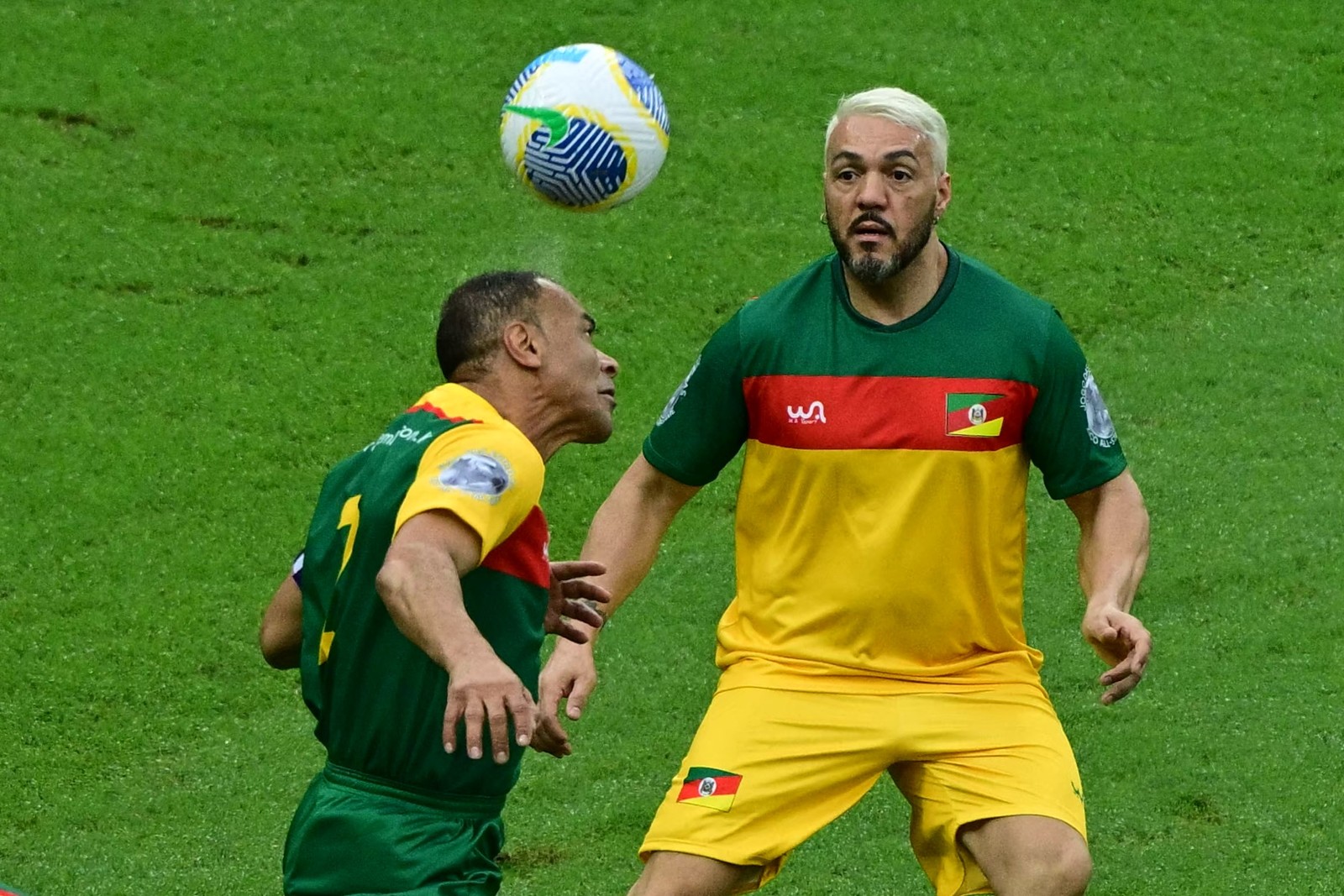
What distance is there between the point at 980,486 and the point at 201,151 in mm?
8730

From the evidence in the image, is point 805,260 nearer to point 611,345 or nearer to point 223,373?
point 611,345

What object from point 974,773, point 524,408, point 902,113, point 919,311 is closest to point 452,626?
point 524,408

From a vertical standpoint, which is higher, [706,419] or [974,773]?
[706,419]

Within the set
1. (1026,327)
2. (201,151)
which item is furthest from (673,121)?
(1026,327)

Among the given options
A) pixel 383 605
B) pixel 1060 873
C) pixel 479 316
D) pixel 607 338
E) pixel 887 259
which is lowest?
pixel 607 338

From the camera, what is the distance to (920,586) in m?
5.59

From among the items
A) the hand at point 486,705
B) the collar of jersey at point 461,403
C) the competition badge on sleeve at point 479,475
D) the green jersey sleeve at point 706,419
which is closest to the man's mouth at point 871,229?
the green jersey sleeve at point 706,419

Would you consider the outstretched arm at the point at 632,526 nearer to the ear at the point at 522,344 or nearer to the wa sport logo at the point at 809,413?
the wa sport logo at the point at 809,413

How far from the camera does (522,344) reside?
498 centimetres

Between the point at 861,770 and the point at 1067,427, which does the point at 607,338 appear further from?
the point at 861,770

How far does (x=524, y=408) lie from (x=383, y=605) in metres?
0.75

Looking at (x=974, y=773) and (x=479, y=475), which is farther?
(x=974, y=773)

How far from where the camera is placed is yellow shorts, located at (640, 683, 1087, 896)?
5398 mm

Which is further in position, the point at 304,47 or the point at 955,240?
the point at 304,47
